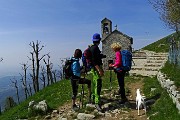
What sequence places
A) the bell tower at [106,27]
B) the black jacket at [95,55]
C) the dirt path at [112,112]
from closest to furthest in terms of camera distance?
the dirt path at [112,112] < the black jacket at [95,55] < the bell tower at [106,27]

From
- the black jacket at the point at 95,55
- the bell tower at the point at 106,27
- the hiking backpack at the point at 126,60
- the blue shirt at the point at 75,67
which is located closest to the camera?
the black jacket at the point at 95,55

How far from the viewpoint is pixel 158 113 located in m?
10.4

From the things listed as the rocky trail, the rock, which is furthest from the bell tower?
the rock

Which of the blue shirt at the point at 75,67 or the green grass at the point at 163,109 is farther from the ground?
the blue shirt at the point at 75,67

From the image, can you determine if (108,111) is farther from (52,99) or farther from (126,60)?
(52,99)

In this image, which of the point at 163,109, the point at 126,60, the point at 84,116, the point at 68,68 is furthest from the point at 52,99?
the point at 163,109

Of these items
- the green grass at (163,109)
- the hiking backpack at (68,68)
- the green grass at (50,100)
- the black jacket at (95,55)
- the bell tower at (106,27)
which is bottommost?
the green grass at (50,100)

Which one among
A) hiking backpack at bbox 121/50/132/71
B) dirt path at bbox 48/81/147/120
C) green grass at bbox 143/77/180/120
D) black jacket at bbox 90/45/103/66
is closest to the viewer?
green grass at bbox 143/77/180/120

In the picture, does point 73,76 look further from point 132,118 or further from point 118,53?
point 132,118

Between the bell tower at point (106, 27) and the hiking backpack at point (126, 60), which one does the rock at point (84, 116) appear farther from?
the bell tower at point (106, 27)

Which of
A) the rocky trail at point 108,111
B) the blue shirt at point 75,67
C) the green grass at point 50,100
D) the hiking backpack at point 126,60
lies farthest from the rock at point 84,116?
the green grass at point 50,100

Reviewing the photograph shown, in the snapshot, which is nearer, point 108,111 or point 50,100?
point 108,111

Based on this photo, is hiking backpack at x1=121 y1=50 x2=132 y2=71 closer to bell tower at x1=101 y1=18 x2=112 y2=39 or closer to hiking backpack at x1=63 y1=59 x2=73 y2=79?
hiking backpack at x1=63 y1=59 x2=73 y2=79

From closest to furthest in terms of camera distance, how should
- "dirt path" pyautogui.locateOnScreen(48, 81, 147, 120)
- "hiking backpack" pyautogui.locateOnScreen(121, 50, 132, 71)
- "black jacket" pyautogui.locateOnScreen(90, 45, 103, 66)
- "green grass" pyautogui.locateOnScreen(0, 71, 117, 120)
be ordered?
1. "dirt path" pyautogui.locateOnScreen(48, 81, 147, 120)
2. "black jacket" pyautogui.locateOnScreen(90, 45, 103, 66)
3. "hiking backpack" pyautogui.locateOnScreen(121, 50, 132, 71)
4. "green grass" pyautogui.locateOnScreen(0, 71, 117, 120)
